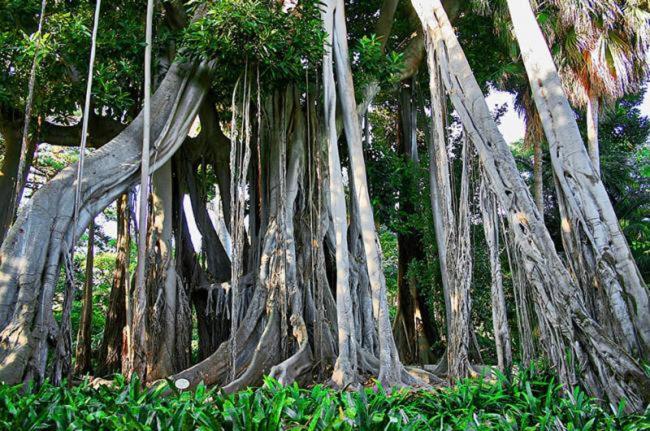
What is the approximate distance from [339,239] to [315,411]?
7.53 ft

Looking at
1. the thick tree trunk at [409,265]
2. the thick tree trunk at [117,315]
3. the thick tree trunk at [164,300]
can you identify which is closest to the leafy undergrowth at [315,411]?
the thick tree trunk at [164,300]

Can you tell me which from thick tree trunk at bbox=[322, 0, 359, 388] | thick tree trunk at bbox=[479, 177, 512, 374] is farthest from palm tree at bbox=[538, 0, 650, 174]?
thick tree trunk at bbox=[479, 177, 512, 374]

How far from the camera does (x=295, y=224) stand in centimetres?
623

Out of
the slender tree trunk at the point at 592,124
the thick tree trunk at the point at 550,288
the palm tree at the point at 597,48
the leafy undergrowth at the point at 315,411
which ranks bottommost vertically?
the leafy undergrowth at the point at 315,411

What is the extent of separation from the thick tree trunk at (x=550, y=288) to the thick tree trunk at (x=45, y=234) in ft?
9.40

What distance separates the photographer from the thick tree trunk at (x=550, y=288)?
3.00m

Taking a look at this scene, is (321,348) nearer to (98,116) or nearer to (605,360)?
(605,360)

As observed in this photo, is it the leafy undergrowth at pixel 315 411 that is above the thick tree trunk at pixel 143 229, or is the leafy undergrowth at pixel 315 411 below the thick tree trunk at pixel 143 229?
below

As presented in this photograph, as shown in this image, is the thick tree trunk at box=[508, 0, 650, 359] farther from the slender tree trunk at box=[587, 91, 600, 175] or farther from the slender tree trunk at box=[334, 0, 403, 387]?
the slender tree trunk at box=[587, 91, 600, 175]

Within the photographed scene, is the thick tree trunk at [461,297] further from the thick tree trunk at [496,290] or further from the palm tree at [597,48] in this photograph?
the palm tree at [597,48]

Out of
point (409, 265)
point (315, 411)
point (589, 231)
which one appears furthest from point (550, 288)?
point (409, 265)

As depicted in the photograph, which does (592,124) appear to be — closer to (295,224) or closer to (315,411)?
(295,224)

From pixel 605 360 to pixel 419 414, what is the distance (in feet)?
4.03

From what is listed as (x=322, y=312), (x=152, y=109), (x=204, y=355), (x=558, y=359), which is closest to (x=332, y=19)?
(x=152, y=109)
